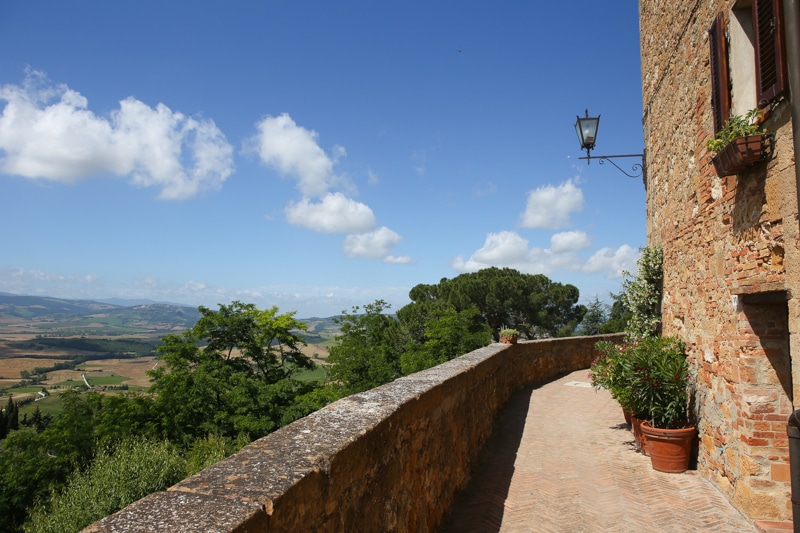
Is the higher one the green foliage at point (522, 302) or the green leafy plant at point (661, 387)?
the green foliage at point (522, 302)

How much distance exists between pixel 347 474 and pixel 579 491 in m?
3.47

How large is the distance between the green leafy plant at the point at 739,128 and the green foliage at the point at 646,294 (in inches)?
120

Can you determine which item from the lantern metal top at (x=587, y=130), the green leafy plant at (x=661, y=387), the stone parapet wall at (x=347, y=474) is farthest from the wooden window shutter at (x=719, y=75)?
the lantern metal top at (x=587, y=130)

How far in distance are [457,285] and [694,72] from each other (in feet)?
104

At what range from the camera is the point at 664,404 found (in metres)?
5.68

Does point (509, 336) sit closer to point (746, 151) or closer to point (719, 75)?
point (719, 75)

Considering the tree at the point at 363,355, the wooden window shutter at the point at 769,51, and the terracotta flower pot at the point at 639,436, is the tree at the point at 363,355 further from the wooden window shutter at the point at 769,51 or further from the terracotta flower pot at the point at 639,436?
the wooden window shutter at the point at 769,51

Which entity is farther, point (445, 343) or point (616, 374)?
point (445, 343)

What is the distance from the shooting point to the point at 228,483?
193 cm

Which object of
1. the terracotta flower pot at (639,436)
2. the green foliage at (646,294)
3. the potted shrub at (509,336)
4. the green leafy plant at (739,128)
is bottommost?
the terracotta flower pot at (639,436)

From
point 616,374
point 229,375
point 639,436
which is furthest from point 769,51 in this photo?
point 229,375

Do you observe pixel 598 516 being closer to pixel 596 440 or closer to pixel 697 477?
pixel 697 477

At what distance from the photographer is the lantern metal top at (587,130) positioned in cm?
892

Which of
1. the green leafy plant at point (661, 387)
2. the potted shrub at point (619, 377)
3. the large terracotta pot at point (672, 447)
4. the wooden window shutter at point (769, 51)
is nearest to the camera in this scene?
the wooden window shutter at point (769, 51)
